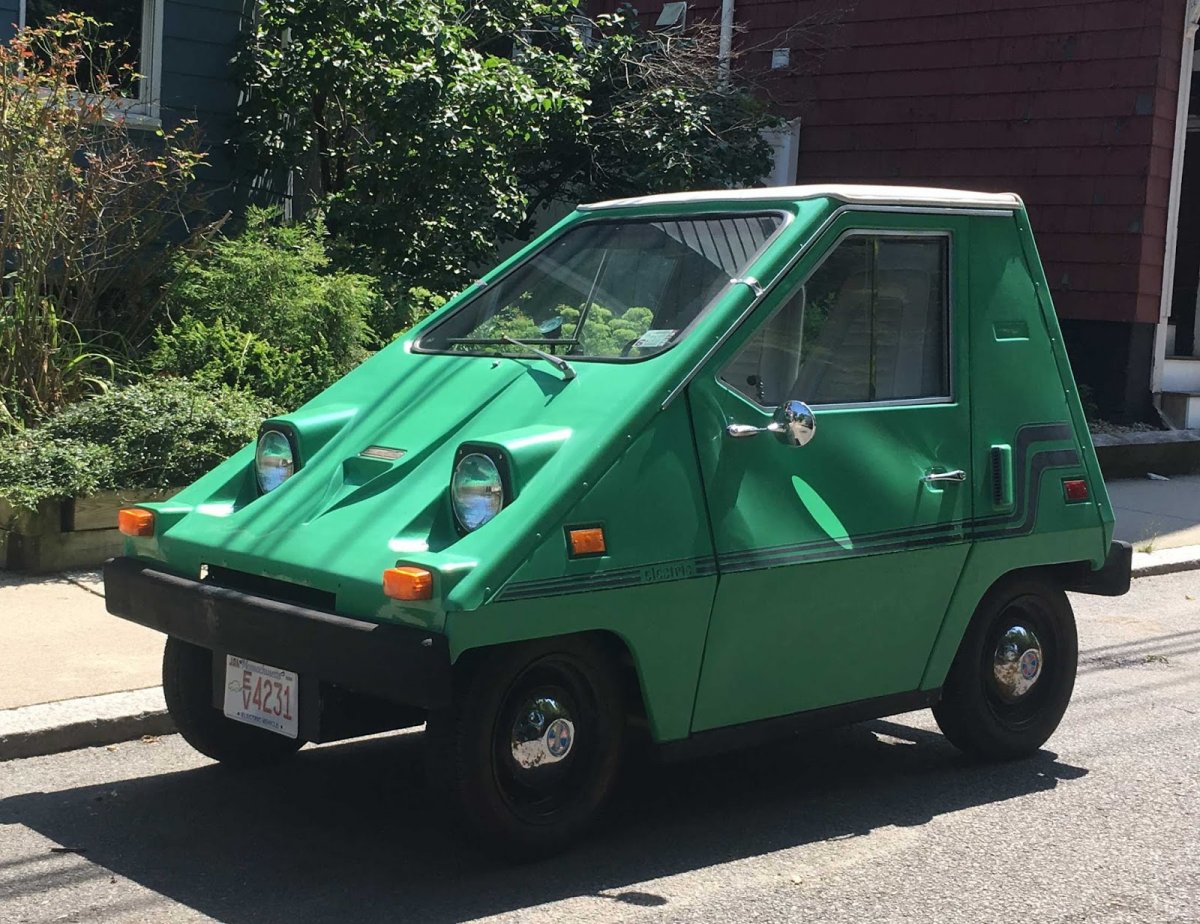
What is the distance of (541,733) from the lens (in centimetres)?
445

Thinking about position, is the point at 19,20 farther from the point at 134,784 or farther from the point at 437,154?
the point at 134,784

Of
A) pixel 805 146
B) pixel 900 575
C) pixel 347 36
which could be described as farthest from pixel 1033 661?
pixel 805 146

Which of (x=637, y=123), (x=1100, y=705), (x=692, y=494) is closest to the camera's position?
(x=692, y=494)

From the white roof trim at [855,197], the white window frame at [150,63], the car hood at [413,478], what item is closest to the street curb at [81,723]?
the car hood at [413,478]

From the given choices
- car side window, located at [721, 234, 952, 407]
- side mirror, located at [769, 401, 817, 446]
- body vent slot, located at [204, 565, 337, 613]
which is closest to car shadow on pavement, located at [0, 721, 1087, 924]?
body vent slot, located at [204, 565, 337, 613]

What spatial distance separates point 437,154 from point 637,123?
9.32ft

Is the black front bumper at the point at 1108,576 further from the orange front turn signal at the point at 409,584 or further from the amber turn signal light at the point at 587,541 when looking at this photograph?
the orange front turn signal at the point at 409,584

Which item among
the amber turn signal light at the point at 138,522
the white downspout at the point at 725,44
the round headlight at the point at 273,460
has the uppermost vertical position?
the white downspout at the point at 725,44

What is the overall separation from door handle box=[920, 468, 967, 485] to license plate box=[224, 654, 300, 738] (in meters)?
2.16

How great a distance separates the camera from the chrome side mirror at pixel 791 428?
15.6 ft

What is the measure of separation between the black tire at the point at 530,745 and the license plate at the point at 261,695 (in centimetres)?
44

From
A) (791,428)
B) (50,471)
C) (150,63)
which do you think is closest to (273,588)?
(791,428)

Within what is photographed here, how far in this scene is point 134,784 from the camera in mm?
5297

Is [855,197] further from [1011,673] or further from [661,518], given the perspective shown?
[1011,673]
